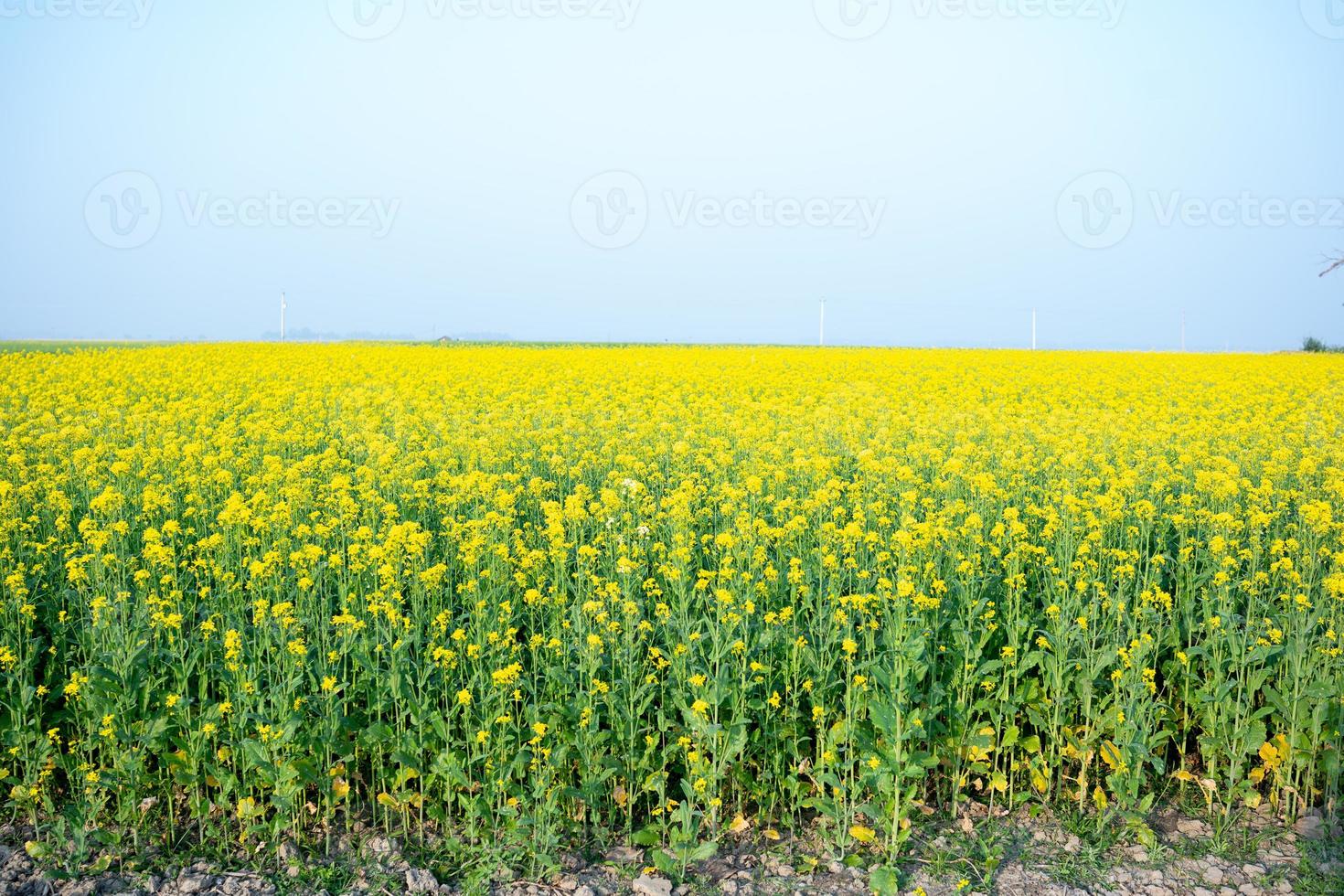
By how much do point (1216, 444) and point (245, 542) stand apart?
38.0ft

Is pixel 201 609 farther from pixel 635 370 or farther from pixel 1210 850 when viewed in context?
pixel 635 370

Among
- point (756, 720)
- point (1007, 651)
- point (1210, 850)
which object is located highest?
point (1007, 651)

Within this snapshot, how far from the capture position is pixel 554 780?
536 cm

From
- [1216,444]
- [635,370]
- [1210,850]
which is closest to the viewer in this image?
[1210,850]

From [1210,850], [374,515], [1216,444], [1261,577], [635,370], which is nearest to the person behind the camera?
[1210,850]

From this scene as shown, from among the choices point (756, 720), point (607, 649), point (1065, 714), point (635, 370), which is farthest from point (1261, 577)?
point (635, 370)

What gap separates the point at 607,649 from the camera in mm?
6395

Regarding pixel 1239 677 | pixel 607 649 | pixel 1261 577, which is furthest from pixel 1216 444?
pixel 607 649

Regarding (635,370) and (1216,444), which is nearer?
(1216,444)

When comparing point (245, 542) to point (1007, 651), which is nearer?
A: point (1007, 651)

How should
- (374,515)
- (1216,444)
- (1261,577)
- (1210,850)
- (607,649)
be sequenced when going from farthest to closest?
(1216,444) → (374,515) → (1261,577) → (607,649) → (1210,850)

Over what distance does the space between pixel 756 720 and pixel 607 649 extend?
112 centimetres

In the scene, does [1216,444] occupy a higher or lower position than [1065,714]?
higher

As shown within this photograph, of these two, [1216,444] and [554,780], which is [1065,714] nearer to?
[554,780]
